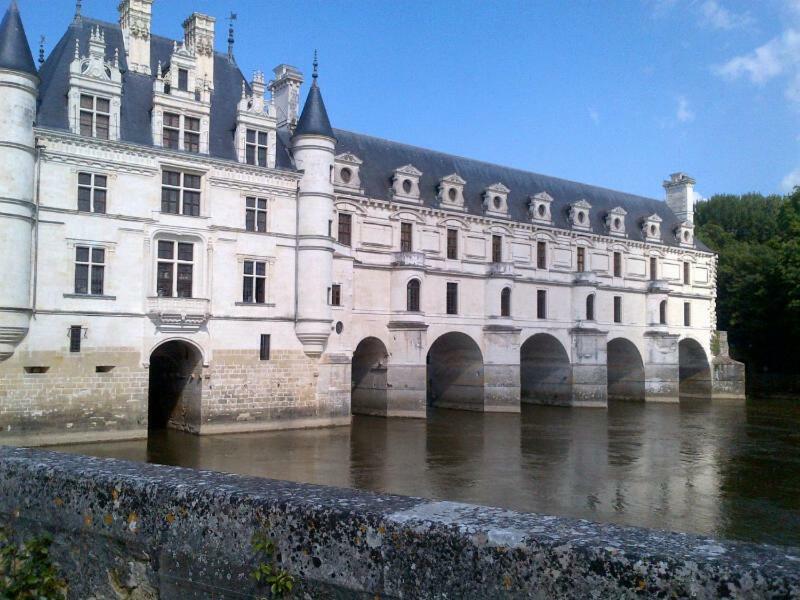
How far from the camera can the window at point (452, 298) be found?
3450 centimetres

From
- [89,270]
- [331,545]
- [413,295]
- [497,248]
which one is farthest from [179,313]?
[331,545]

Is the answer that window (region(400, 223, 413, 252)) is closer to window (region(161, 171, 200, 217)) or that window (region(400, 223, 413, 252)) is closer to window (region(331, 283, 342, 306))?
window (region(331, 283, 342, 306))

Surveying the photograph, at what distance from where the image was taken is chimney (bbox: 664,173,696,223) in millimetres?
48656

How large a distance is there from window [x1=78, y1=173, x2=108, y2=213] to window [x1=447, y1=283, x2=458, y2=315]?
1700 centimetres

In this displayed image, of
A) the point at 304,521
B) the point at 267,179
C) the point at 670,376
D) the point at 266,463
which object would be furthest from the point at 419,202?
the point at 304,521

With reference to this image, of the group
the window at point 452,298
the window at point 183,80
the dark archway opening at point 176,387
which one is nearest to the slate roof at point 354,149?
the window at point 183,80

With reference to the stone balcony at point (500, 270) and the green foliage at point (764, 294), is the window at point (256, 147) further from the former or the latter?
the green foliage at point (764, 294)

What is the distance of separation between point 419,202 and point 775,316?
3081 cm

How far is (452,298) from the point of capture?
114ft

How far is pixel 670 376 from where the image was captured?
141 feet

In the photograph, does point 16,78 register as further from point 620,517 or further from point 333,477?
point 620,517

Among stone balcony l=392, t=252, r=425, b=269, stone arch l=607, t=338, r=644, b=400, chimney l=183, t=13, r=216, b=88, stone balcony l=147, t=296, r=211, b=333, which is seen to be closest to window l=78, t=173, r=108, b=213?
stone balcony l=147, t=296, r=211, b=333

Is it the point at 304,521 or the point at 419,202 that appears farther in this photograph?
the point at 419,202

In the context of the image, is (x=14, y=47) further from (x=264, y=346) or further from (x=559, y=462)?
(x=559, y=462)
